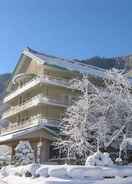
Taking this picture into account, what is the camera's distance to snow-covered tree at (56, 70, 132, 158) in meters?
30.0

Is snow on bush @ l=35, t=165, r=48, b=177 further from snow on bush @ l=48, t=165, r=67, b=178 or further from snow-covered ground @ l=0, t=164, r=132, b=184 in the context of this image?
snow on bush @ l=48, t=165, r=67, b=178

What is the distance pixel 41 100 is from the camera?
39.5 meters

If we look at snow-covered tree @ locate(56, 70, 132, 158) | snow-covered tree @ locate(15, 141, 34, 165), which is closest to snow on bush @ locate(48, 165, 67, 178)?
snow-covered tree @ locate(56, 70, 132, 158)

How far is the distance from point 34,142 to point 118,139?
39.7 ft

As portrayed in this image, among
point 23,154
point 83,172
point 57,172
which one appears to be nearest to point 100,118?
point 23,154

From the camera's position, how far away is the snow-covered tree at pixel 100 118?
29969 mm

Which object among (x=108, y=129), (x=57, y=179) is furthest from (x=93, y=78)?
(x=57, y=179)

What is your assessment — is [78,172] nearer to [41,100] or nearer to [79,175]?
[79,175]

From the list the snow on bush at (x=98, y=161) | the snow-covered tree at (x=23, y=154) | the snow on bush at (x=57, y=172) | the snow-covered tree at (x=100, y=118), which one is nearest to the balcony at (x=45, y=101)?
the snow-covered tree at (x=100, y=118)

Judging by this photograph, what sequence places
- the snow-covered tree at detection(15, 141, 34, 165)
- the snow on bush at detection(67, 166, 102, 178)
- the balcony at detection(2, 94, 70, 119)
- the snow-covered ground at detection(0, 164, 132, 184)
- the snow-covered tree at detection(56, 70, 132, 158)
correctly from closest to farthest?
the snow-covered ground at detection(0, 164, 132, 184) → the snow on bush at detection(67, 166, 102, 178) → the snow-covered tree at detection(15, 141, 34, 165) → the snow-covered tree at detection(56, 70, 132, 158) → the balcony at detection(2, 94, 70, 119)

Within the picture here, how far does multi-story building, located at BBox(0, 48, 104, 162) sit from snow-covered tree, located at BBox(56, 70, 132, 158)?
4.80m

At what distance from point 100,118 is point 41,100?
11219 millimetres

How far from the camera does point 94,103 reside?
31.5m

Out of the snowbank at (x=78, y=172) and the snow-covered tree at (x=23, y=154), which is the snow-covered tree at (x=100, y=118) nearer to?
the snow-covered tree at (x=23, y=154)
